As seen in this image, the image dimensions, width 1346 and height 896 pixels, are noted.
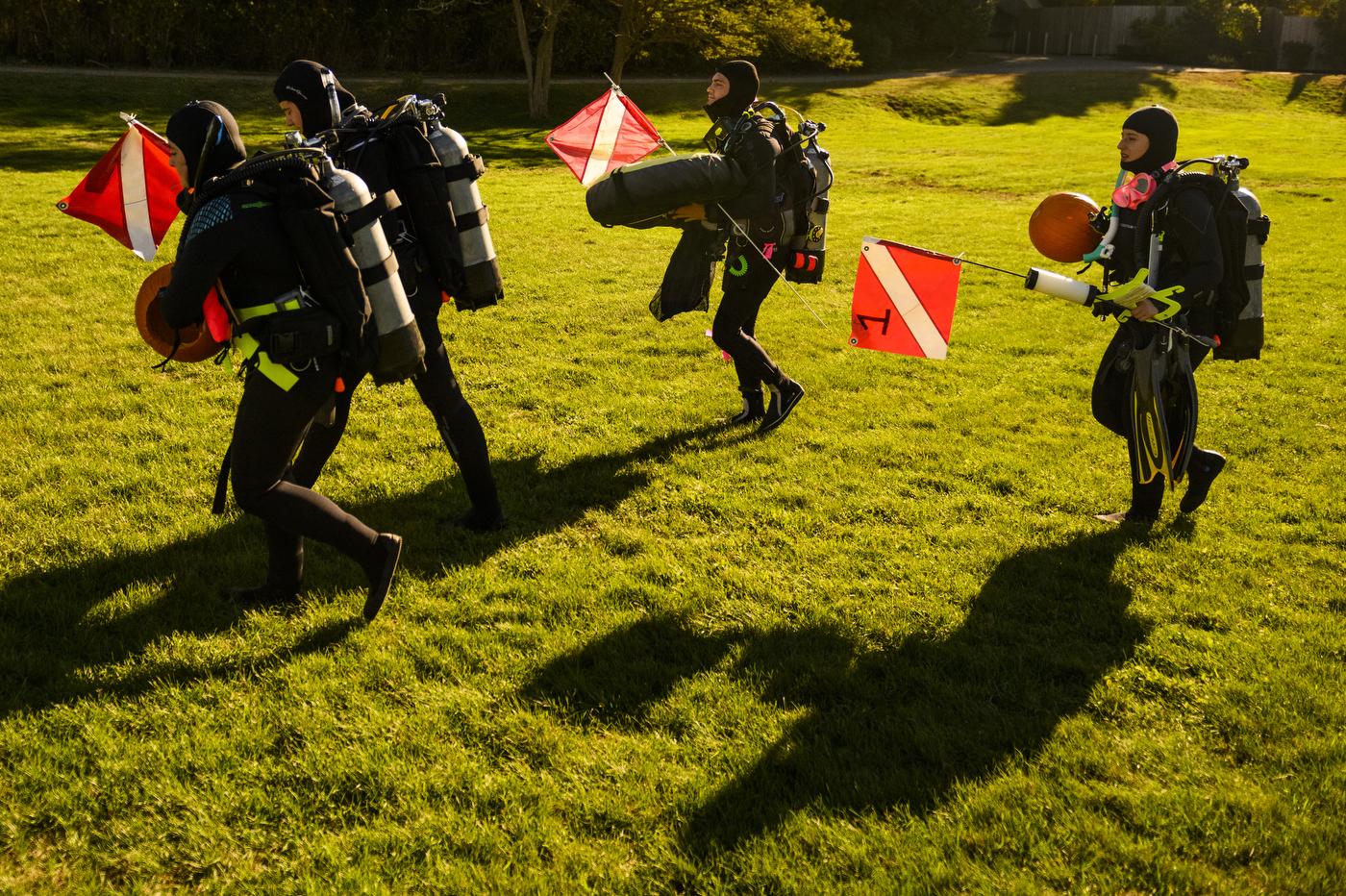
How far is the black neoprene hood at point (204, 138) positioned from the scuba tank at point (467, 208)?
1.09 metres

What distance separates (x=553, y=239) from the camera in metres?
14.2

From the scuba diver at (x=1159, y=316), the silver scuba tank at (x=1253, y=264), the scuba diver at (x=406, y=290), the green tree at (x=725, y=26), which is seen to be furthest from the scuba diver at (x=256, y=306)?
the green tree at (x=725, y=26)

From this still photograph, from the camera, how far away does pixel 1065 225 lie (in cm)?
568

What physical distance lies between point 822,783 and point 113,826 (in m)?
2.63

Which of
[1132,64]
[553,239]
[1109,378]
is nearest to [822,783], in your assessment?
[1109,378]

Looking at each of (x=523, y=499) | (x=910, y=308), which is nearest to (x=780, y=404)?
(x=910, y=308)

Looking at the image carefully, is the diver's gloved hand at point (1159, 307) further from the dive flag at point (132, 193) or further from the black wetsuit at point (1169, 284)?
the dive flag at point (132, 193)

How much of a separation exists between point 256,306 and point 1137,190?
4.66m

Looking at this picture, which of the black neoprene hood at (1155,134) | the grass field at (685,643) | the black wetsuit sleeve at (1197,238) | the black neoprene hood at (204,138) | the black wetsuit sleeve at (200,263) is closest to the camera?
the grass field at (685,643)

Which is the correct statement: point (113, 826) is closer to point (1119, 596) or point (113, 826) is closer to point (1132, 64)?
point (1119, 596)

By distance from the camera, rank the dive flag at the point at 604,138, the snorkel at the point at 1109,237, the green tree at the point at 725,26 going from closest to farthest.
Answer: the snorkel at the point at 1109,237, the dive flag at the point at 604,138, the green tree at the point at 725,26

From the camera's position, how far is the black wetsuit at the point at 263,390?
3.81m

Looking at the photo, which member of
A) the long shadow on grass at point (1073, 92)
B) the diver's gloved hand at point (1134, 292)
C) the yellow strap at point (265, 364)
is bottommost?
the yellow strap at point (265, 364)

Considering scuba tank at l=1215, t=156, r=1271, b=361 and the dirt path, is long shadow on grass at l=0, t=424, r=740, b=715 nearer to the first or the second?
scuba tank at l=1215, t=156, r=1271, b=361
